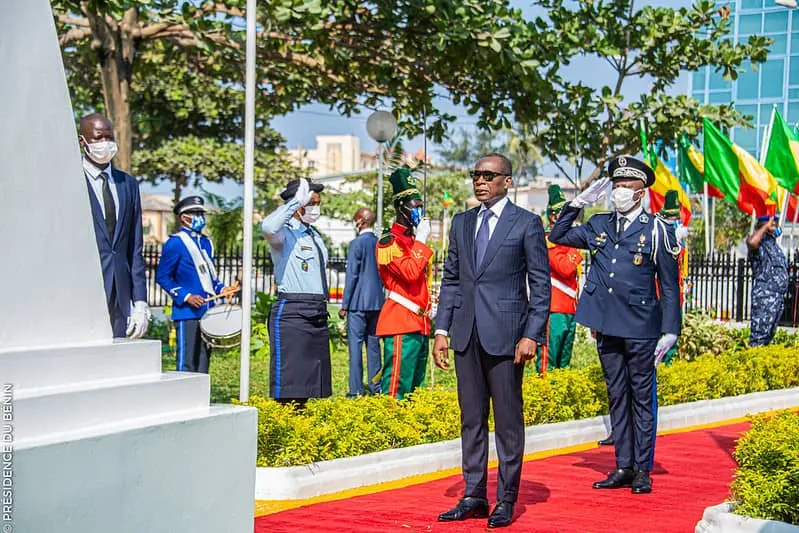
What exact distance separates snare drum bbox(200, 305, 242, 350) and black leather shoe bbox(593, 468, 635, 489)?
3555 mm

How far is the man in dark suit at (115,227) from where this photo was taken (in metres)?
6.45

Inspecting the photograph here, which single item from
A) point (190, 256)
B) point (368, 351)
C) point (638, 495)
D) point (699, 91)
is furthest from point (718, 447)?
point (699, 91)

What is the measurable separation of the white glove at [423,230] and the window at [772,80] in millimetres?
42003

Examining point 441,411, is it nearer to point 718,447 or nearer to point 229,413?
point 718,447

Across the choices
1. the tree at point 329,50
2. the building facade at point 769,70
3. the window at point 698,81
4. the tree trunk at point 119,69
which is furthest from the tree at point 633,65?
the window at point 698,81

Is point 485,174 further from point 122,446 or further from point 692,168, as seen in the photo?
point 692,168

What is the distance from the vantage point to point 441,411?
27.3 ft

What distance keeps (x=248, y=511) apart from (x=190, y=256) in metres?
6.00

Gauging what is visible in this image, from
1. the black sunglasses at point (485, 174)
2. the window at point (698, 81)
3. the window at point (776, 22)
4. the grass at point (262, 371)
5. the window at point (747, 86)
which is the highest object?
the window at point (776, 22)

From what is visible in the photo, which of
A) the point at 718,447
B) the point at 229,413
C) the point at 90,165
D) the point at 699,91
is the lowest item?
the point at 718,447

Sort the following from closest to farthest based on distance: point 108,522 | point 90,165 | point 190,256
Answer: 1. point 108,522
2. point 90,165
3. point 190,256

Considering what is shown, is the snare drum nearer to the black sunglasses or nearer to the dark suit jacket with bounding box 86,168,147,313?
the dark suit jacket with bounding box 86,168,147,313

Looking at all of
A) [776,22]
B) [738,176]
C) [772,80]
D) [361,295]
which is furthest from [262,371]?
[772,80]

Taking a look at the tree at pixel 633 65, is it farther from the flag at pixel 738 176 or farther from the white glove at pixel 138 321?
the white glove at pixel 138 321
